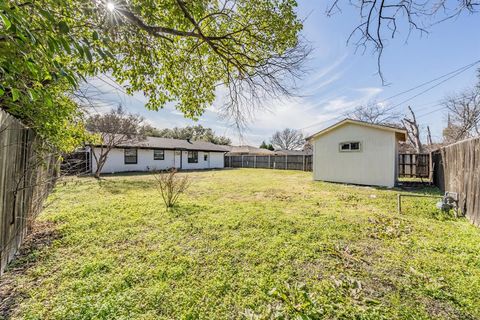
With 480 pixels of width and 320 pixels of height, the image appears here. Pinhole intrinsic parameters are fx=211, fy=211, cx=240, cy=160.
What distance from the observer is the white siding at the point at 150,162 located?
50.7ft

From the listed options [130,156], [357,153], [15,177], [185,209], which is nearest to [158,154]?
[130,156]

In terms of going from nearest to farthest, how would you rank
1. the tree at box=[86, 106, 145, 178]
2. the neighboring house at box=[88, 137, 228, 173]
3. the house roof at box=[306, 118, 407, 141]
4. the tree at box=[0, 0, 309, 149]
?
1. the tree at box=[0, 0, 309, 149]
2. the house roof at box=[306, 118, 407, 141]
3. the tree at box=[86, 106, 145, 178]
4. the neighboring house at box=[88, 137, 228, 173]

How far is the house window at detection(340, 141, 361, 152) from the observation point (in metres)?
10.4

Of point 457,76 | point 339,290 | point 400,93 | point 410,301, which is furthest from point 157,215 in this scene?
point 400,93

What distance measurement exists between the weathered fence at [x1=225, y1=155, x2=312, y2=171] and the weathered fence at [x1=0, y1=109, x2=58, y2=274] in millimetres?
18606

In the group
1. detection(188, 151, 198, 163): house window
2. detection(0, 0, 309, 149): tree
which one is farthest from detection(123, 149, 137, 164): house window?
detection(0, 0, 309, 149): tree

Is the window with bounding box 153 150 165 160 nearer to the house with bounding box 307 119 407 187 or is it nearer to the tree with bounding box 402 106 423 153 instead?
the house with bounding box 307 119 407 187

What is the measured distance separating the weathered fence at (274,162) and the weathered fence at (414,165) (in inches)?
286

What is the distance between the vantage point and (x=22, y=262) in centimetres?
294

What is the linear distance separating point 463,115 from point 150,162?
26.5 m

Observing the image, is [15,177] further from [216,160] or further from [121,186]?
[216,160]

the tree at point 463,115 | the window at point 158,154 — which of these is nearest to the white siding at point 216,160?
the window at point 158,154

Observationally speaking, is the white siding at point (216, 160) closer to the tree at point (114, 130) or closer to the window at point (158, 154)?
the window at point (158, 154)

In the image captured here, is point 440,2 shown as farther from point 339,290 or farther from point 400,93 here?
point 400,93
